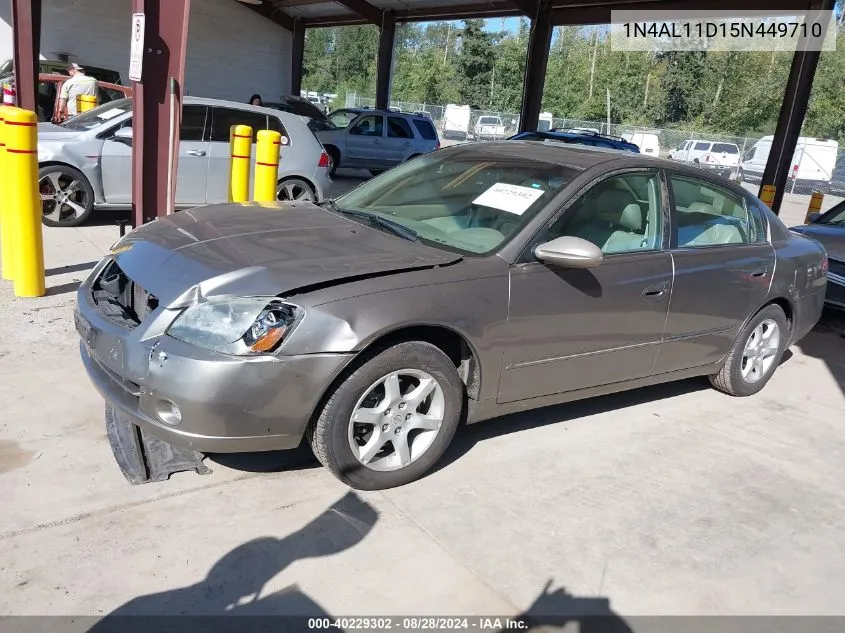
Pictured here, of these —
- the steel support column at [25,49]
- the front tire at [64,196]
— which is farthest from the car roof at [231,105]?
the steel support column at [25,49]

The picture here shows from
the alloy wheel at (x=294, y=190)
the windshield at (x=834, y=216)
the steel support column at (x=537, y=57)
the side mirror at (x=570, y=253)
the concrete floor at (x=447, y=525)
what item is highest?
the steel support column at (x=537, y=57)

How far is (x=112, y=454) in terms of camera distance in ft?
11.5

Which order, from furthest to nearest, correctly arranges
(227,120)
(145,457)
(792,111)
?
(792,111) → (227,120) → (145,457)

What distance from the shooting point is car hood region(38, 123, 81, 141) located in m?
8.15

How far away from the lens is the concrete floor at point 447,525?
275 centimetres

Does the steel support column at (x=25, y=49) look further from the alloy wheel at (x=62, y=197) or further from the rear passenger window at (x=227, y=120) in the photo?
the rear passenger window at (x=227, y=120)

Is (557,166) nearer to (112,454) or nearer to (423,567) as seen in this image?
(423,567)

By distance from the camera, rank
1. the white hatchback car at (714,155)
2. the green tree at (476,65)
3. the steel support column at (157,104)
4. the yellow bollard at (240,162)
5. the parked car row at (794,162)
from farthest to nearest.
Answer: the green tree at (476,65), the white hatchback car at (714,155), the parked car row at (794,162), the yellow bollard at (240,162), the steel support column at (157,104)

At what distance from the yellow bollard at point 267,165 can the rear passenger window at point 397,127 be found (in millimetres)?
10727

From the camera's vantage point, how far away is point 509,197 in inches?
157

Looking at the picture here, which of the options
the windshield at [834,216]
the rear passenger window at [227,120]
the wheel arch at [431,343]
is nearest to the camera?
the wheel arch at [431,343]

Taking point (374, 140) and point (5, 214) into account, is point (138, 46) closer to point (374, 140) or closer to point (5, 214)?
point (5, 214)

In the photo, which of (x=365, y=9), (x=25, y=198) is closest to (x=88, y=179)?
(x=25, y=198)

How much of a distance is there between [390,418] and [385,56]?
2141 centimetres
